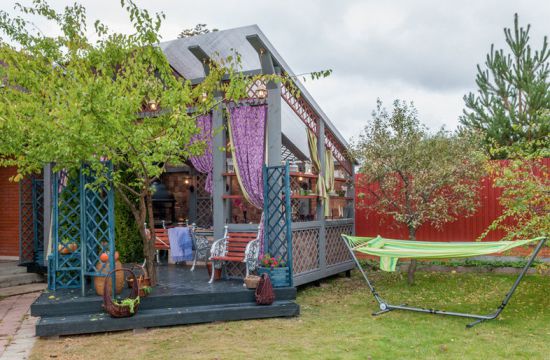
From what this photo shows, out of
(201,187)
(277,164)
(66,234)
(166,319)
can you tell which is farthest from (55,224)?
(201,187)

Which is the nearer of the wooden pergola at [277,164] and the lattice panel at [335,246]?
the wooden pergola at [277,164]

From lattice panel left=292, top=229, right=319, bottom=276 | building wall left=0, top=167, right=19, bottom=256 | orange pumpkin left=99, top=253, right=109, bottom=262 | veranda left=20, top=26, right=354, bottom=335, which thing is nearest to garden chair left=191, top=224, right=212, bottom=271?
veranda left=20, top=26, right=354, bottom=335

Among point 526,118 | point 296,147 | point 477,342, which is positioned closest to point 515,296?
point 477,342

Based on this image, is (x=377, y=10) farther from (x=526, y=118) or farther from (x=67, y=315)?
(x=67, y=315)

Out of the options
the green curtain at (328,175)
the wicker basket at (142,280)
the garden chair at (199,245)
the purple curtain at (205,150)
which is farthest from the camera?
the green curtain at (328,175)

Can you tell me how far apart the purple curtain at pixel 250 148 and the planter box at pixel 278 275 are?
81 cm

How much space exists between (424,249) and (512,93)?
332 inches

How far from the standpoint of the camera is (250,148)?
7.18 m

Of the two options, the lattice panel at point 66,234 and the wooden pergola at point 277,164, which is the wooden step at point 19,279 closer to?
the wooden pergola at point 277,164

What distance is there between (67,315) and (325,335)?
2.91 metres

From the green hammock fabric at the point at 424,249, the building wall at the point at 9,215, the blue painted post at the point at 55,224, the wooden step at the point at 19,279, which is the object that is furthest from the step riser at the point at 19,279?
the green hammock fabric at the point at 424,249

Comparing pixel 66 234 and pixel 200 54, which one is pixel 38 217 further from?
pixel 200 54

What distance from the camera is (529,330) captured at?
5.33 m

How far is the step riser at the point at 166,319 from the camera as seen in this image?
537 centimetres
